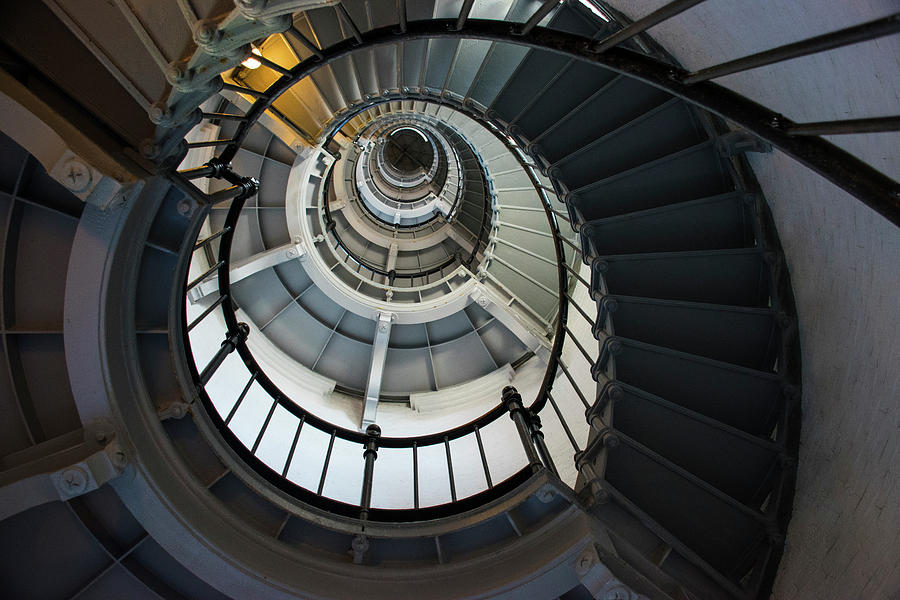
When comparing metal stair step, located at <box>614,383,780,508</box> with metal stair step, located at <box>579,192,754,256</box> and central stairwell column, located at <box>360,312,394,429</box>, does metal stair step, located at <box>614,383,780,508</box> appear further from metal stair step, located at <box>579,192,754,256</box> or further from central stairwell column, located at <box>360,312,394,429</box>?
central stairwell column, located at <box>360,312,394,429</box>

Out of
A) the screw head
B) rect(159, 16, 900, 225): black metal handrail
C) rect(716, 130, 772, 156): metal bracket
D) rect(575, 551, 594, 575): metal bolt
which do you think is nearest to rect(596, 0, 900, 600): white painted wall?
rect(716, 130, 772, 156): metal bracket

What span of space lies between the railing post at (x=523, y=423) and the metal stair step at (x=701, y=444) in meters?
1.06

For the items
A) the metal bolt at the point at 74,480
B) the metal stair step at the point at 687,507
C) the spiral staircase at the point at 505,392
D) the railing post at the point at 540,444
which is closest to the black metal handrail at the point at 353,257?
the spiral staircase at the point at 505,392

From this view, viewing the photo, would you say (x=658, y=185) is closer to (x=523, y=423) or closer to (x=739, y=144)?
(x=739, y=144)

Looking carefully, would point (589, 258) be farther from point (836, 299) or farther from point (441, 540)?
point (441, 540)

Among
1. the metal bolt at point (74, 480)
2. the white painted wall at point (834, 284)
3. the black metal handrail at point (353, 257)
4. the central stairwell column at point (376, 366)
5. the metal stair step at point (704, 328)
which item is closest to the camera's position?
the white painted wall at point (834, 284)

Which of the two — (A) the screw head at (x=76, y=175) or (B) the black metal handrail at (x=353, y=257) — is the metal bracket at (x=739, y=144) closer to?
(A) the screw head at (x=76, y=175)

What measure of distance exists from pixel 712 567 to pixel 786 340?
2.47 metres

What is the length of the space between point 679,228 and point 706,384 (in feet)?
6.03

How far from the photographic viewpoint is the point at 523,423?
227 inches

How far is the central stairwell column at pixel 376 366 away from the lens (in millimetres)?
11352

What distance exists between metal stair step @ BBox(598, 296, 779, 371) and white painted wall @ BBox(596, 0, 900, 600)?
42cm

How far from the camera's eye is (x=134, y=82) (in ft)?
11.5

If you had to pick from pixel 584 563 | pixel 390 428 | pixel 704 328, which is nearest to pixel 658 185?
pixel 704 328
